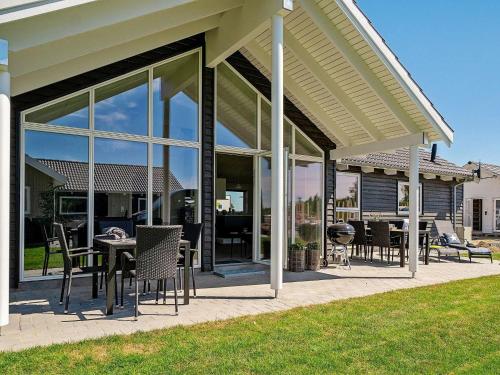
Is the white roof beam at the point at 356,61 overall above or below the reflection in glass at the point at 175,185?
above

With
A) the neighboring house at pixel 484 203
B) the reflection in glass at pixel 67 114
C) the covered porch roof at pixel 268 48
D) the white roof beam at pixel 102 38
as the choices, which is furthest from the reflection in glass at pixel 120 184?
the neighboring house at pixel 484 203

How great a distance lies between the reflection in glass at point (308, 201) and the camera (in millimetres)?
8359

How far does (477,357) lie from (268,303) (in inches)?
95.1

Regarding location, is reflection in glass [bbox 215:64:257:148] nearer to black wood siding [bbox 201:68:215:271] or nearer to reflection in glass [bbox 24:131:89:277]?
black wood siding [bbox 201:68:215:271]

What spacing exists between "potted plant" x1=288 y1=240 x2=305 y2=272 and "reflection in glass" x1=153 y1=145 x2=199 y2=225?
1972 millimetres

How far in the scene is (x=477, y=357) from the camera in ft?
10.8

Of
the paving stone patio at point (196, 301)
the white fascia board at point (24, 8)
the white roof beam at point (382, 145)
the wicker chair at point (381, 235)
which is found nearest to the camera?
the white fascia board at point (24, 8)

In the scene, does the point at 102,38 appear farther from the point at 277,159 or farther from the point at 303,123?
the point at 303,123

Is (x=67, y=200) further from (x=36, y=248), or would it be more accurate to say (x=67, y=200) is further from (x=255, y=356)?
(x=255, y=356)

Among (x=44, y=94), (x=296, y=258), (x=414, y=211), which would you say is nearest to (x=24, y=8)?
(x=44, y=94)

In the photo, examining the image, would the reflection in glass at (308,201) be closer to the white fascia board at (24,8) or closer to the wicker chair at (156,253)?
the wicker chair at (156,253)

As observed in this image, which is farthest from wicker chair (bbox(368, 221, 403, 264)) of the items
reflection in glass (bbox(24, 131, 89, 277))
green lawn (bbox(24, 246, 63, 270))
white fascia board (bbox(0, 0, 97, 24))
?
white fascia board (bbox(0, 0, 97, 24))

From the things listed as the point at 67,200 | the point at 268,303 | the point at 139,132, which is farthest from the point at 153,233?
the point at 139,132

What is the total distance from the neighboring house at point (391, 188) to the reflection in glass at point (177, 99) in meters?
4.95
